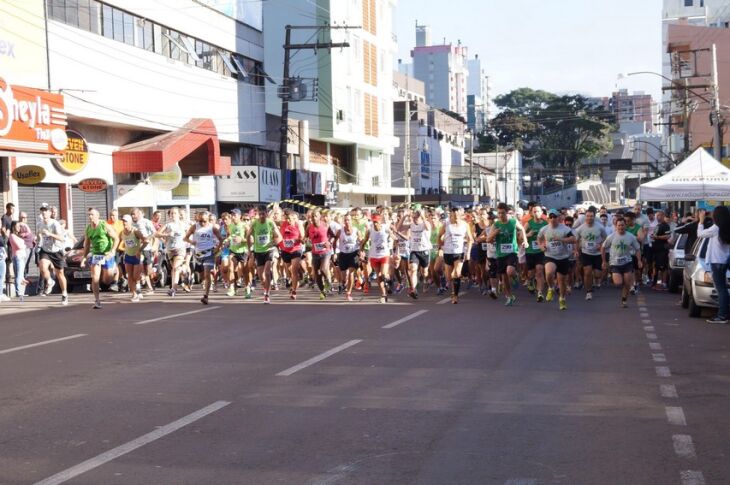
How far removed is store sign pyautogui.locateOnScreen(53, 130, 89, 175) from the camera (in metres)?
29.5

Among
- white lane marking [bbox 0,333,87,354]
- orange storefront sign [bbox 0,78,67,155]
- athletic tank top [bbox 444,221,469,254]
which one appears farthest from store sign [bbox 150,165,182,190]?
white lane marking [bbox 0,333,87,354]

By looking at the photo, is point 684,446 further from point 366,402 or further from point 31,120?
point 31,120

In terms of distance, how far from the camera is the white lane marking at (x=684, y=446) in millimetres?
6695

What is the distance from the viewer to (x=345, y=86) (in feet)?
179

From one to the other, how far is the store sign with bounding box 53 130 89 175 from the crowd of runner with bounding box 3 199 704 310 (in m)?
5.77

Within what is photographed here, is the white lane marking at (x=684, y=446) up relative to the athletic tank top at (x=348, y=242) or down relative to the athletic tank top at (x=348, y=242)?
down

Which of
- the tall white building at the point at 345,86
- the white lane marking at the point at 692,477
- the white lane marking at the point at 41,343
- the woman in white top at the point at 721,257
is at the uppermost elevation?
the tall white building at the point at 345,86

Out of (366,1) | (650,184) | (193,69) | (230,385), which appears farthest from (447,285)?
(366,1)

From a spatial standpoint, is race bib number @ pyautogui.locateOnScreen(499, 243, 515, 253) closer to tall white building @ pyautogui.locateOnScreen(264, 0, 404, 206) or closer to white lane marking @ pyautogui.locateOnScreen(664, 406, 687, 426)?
white lane marking @ pyautogui.locateOnScreen(664, 406, 687, 426)

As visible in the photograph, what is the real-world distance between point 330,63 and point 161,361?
42.5 m

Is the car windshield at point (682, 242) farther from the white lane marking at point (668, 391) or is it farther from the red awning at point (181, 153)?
the red awning at point (181, 153)

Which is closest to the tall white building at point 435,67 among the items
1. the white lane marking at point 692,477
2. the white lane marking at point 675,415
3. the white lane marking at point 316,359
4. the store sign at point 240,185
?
the store sign at point 240,185

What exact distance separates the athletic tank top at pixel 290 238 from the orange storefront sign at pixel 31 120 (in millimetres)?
7982

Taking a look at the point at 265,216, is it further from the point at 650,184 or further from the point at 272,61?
the point at 272,61
